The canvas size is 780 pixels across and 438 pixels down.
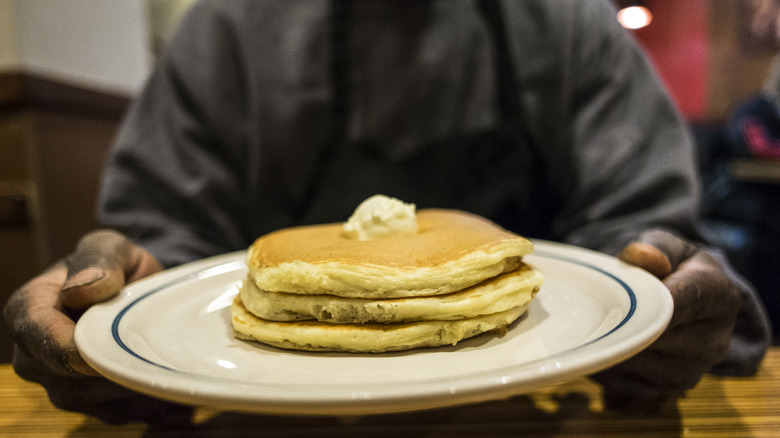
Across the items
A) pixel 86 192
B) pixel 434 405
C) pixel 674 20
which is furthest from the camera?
pixel 674 20

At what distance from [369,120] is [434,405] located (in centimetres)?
94

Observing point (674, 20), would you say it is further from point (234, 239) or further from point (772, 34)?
point (234, 239)

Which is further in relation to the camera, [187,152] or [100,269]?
[187,152]

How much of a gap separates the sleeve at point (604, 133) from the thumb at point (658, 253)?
27 cm

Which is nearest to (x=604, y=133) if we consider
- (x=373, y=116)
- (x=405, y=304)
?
(x=373, y=116)

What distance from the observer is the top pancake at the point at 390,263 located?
0.57 meters

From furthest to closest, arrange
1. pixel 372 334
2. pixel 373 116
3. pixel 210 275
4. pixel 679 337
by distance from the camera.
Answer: pixel 373 116 < pixel 210 275 < pixel 679 337 < pixel 372 334

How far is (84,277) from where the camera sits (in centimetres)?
62

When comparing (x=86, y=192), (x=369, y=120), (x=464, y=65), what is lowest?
(x=86, y=192)

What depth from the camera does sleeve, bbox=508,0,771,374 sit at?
1030 mm

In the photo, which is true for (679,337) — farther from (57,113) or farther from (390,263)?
(57,113)

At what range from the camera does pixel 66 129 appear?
1837mm

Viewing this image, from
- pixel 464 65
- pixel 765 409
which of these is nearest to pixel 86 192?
pixel 464 65

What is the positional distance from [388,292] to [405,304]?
0.02 meters
